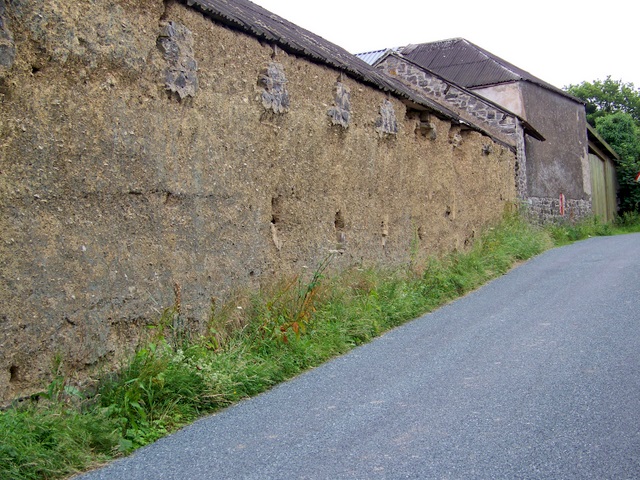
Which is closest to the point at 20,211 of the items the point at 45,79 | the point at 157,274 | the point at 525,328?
the point at 45,79

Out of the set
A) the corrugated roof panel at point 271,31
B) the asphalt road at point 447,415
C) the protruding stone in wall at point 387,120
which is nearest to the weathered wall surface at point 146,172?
the corrugated roof panel at point 271,31

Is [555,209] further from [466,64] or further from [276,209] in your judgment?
[276,209]

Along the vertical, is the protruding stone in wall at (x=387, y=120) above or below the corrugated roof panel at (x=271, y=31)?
below

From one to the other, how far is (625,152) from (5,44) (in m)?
31.8

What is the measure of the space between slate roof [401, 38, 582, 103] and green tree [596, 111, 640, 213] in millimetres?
8462

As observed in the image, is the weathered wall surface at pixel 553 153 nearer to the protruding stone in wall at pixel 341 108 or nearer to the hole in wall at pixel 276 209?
the protruding stone in wall at pixel 341 108

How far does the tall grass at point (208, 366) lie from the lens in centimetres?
444

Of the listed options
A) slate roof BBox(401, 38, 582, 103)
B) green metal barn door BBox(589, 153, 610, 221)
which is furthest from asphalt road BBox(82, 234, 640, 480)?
green metal barn door BBox(589, 153, 610, 221)

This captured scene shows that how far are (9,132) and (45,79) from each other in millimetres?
523

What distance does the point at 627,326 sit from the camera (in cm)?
767

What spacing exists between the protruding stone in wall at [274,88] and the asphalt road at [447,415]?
2747 mm

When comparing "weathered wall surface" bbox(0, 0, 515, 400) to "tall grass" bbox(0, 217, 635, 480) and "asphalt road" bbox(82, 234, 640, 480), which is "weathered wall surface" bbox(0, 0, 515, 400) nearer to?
"tall grass" bbox(0, 217, 635, 480)

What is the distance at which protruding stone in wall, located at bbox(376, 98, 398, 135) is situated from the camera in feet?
34.0

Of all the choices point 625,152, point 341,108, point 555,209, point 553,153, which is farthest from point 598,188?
point 341,108
